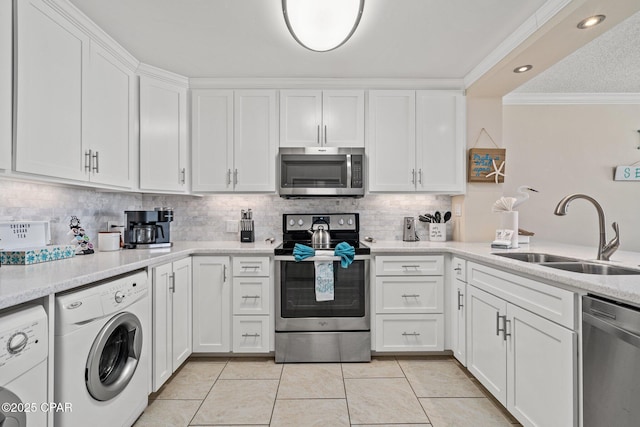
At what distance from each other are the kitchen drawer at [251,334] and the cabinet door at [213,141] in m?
1.20

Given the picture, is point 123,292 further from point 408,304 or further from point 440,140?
point 440,140

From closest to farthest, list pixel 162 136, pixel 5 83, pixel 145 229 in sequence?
1. pixel 5 83
2. pixel 145 229
3. pixel 162 136

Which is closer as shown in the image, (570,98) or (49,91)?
(49,91)

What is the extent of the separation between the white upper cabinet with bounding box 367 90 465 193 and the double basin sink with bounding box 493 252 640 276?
0.93 metres

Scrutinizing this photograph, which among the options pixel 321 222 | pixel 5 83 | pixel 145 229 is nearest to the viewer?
pixel 5 83

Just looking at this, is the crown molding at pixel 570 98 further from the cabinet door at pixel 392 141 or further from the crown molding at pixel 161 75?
the crown molding at pixel 161 75

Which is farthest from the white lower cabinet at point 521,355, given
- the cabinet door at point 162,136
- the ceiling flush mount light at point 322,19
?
the cabinet door at point 162,136

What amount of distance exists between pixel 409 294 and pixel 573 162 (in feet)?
7.97

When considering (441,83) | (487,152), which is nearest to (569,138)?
(487,152)

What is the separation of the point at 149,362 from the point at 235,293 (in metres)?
0.79

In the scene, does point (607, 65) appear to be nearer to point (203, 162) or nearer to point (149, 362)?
point (203, 162)

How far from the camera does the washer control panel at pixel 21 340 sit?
941mm

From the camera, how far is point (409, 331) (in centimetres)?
258

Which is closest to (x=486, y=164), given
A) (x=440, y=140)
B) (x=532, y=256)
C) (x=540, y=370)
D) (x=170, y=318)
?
(x=440, y=140)
